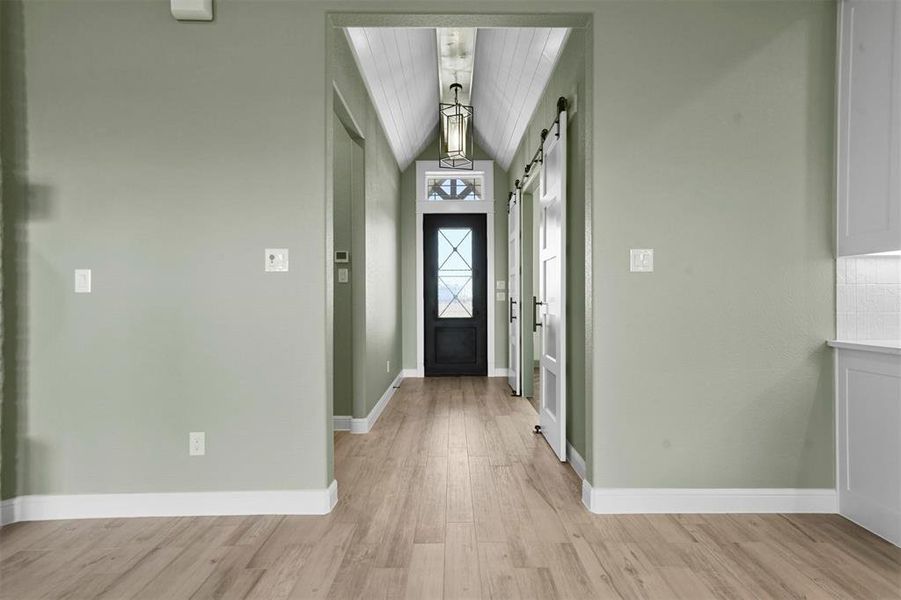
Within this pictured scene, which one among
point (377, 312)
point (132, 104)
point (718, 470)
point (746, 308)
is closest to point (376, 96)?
point (377, 312)

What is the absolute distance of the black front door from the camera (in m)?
6.83

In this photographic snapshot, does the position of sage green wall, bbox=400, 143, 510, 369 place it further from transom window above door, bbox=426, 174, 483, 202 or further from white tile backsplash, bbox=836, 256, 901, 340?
white tile backsplash, bbox=836, 256, 901, 340

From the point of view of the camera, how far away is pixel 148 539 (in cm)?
226

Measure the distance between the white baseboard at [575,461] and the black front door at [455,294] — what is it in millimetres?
3591

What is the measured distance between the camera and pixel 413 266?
6.82m

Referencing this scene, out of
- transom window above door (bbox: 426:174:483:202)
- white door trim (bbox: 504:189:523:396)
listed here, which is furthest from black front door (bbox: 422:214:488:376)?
white door trim (bbox: 504:189:523:396)

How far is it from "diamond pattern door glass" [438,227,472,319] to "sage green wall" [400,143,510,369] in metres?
0.33

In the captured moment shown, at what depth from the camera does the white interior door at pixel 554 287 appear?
3.26m

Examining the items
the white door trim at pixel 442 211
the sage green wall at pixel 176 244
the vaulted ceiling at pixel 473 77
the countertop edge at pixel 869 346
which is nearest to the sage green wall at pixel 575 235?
the vaulted ceiling at pixel 473 77

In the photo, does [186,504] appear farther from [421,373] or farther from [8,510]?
[421,373]

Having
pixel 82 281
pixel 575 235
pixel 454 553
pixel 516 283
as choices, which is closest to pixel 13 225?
pixel 82 281

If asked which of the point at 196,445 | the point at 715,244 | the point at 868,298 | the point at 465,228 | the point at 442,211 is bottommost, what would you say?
the point at 196,445

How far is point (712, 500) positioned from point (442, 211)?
16.4 feet

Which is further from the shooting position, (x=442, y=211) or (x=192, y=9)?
(x=442, y=211)
